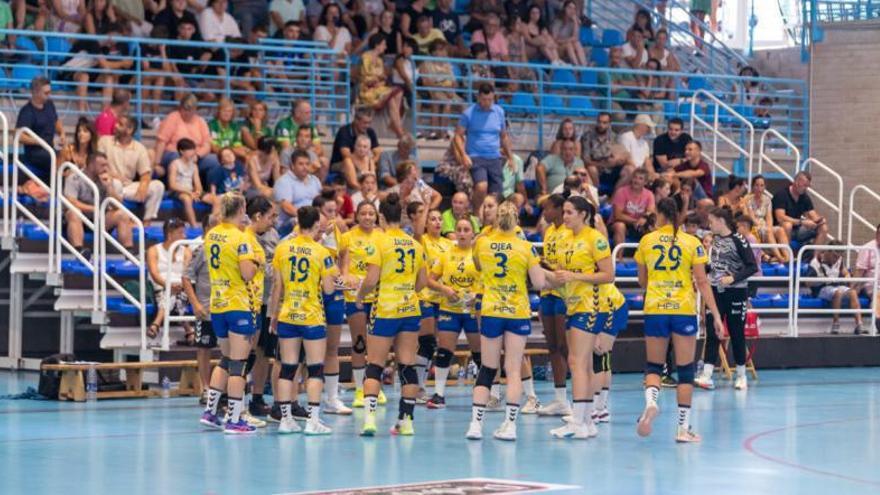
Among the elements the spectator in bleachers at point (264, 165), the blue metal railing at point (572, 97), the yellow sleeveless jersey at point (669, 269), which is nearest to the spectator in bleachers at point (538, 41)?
the blue metal railing at point (572, 97)

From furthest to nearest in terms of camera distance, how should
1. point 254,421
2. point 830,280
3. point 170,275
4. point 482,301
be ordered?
point 830,280 < point 170,275 < point 254,421 < point 482,301

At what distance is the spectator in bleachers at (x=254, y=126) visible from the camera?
72.4 ft

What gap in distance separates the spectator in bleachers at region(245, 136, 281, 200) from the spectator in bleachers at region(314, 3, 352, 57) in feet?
12.2

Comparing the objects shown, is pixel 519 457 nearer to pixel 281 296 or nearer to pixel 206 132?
pixel 281 296

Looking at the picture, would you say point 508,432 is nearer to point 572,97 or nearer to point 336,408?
point 336,408

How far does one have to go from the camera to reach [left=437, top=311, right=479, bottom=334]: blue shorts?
16531 mm

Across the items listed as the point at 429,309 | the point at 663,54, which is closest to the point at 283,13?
the point at 663,54

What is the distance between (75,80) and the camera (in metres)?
22.6

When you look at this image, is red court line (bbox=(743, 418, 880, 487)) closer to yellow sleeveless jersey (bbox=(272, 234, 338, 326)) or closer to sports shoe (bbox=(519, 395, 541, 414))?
sports shoe (bbox=(519, 395, 541, 414))

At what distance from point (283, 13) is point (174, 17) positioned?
2.12 m

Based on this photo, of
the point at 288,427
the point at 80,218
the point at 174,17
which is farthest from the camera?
the point at 174,17

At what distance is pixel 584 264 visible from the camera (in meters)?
14.5

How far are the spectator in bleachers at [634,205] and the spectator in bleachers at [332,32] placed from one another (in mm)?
4621

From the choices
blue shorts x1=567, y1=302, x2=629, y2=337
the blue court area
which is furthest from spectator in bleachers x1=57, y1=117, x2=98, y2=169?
blue shorts x1=567, y1=302, x2=629, y2=337
